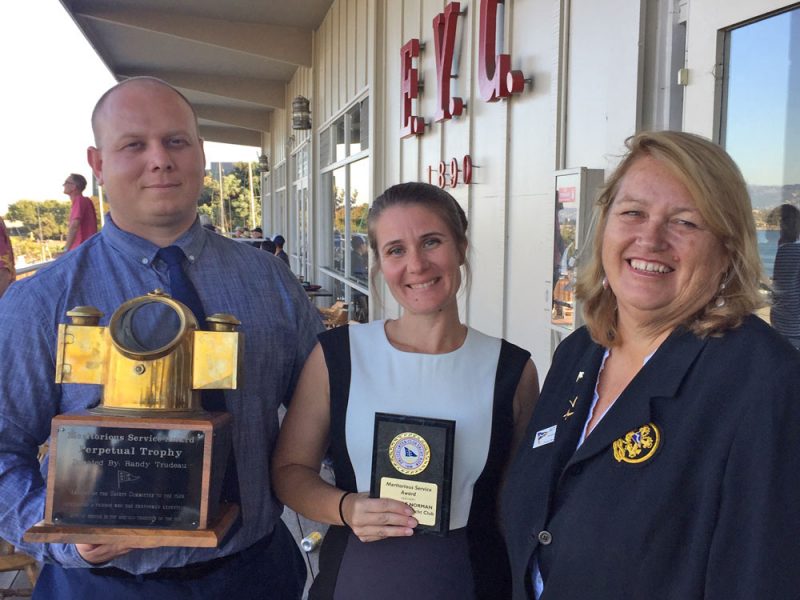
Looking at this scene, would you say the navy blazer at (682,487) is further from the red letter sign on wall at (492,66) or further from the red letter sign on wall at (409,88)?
the red letter sign on wall at (409,88)

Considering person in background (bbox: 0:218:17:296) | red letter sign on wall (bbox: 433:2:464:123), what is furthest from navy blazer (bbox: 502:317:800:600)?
person in background (bbox: 0:218:17:296)

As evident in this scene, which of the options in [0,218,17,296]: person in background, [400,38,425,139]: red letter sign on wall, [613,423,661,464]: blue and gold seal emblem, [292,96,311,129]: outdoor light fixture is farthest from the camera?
[292,96,311,129]: outdoor light fixture

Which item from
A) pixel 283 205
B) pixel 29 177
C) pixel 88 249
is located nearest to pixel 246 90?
pixel 283 205

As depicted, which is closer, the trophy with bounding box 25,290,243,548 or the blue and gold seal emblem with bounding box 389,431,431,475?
the trophy with bounding box 25,290,243,548

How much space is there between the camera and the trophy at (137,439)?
4.36ft

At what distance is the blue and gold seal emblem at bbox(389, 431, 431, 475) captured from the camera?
149cm

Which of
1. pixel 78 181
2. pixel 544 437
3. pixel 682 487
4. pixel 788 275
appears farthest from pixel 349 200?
pixel 682 487

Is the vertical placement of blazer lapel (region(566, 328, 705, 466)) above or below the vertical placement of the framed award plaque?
above

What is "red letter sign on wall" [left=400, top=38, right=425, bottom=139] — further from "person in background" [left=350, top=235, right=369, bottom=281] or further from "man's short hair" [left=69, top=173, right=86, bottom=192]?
"man's short hair" [left=69, top=173, right=86, bottom=192]

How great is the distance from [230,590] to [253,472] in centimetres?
28

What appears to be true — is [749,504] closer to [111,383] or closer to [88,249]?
[111,383]

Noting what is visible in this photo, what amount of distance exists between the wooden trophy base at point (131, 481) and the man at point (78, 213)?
718 centimetres

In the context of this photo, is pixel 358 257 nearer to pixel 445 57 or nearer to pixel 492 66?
pixel 445 57

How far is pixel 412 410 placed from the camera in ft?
5.38
